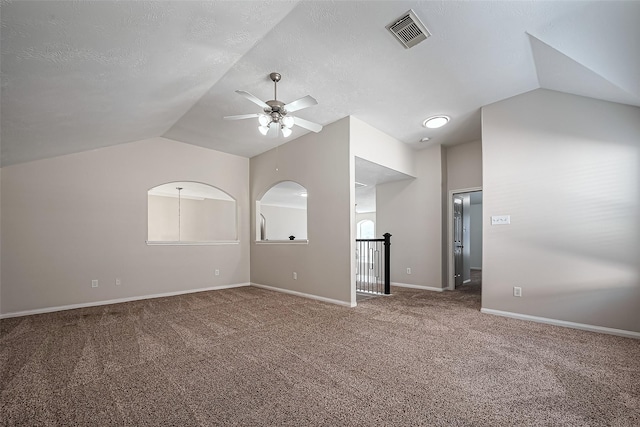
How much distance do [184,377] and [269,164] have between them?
438 centimetres

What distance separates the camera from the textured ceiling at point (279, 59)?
1.93 meters

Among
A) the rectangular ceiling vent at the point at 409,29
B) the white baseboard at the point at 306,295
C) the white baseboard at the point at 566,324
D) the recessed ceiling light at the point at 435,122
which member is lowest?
the white baseboard at the point at 306,295

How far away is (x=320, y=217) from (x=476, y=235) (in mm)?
7512

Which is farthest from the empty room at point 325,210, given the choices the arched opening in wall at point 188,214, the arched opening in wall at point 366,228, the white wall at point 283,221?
the arched opening in wall at point 366,228

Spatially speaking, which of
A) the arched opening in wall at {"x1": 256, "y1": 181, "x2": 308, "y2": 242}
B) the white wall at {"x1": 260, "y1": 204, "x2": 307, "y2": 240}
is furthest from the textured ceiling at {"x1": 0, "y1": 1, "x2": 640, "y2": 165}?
the white wall at {"x1": 260, "y1": 204, "x2": 307, "y2": 240}

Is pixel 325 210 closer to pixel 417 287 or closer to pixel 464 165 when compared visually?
pixel 417 287

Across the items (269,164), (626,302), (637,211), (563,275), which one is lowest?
(626,302)

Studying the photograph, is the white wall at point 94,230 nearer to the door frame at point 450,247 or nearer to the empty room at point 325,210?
the empty room at point 325,210

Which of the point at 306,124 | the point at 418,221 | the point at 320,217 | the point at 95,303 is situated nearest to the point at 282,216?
the point at 418,221

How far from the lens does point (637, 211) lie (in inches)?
114

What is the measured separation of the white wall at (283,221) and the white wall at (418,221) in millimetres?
5688

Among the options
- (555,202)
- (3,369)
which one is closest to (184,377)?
(3,369)

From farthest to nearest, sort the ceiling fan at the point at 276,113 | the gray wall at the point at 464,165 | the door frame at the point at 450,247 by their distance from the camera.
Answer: the door frame at the point at 450,247 < the gray wall at the point at 464,165 < the ceiling fan at the point at 276,113

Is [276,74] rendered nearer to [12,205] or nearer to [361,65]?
[361,65]
